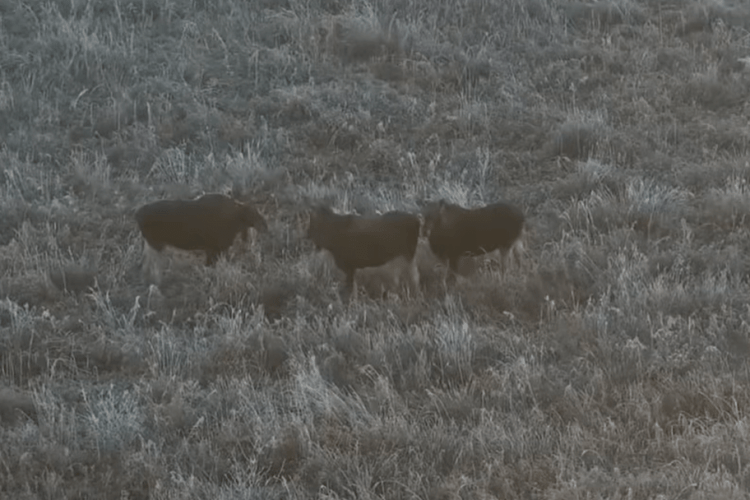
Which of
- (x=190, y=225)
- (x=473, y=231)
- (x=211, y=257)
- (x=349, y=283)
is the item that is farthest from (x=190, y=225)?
(x=473, y=231)

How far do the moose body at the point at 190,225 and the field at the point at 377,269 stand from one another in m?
0.11

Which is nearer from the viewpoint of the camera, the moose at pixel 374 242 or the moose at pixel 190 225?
→ the moose at pixel 374 242

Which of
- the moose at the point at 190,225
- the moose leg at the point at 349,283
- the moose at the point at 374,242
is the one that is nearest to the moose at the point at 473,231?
the moose at the point at 374,242

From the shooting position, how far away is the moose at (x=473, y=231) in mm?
6715

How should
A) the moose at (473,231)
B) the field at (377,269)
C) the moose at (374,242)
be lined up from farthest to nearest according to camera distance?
the moose at (473,231) < the moose at (374,242) < the field at (377,269)

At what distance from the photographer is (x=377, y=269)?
6578 millimetres

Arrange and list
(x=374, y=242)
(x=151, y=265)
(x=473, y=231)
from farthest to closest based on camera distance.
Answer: (x=151, y=265), (x=473, y=231), (x=374, y=242)

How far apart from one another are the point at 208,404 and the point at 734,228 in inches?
147

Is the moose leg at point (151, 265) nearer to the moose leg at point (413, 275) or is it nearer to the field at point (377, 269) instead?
the field at point (377, 269)

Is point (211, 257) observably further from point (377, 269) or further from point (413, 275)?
point (413, 275)

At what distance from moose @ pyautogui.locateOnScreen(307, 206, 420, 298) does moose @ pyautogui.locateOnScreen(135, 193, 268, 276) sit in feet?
2.54

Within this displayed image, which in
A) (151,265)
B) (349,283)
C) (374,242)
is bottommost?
(151,265)

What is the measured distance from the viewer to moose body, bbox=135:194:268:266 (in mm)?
6922

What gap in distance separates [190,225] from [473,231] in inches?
69.4
